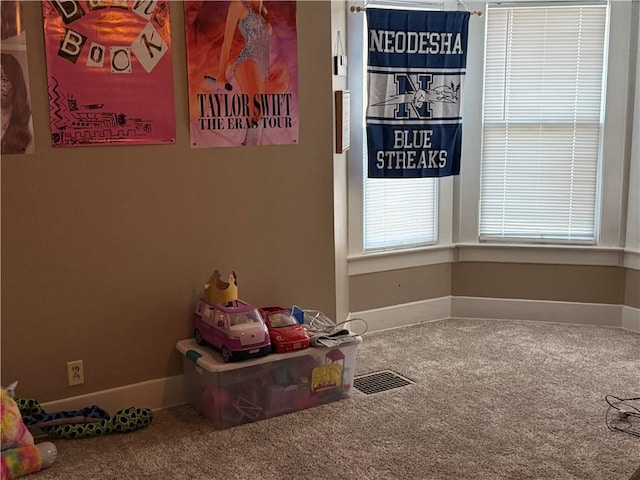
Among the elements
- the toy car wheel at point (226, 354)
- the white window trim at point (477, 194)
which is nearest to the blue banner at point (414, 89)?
the white window trim at point (477, 194)

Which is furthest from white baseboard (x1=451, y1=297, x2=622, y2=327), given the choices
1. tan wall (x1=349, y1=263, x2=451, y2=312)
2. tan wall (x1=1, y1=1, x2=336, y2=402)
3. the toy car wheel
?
the toy car wheel

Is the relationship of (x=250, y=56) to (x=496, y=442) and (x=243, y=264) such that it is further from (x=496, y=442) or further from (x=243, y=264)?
(x=496, y=442)

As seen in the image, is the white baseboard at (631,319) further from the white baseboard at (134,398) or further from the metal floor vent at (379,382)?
the white baseboard at (134,398)

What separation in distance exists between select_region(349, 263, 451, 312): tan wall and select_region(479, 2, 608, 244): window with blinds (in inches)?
16.2

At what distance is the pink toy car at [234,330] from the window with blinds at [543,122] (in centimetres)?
199

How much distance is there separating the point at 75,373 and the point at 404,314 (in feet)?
6.84

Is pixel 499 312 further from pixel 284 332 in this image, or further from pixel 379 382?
pixel 284 332

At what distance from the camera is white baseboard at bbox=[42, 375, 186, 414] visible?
9.96 ft

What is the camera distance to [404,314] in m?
4.40

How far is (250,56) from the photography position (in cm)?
325

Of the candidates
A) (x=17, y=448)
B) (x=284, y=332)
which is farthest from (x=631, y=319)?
(x=17, y=448)

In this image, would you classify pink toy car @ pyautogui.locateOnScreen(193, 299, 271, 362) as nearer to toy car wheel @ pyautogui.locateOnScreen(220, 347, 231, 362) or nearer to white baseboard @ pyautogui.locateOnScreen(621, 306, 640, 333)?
toy car wheel @ pyautogui.locateOnScreen(220, 347, 231, 362)

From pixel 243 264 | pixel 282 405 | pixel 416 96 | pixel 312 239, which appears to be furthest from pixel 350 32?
pixel 282 405

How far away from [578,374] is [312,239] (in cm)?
150
